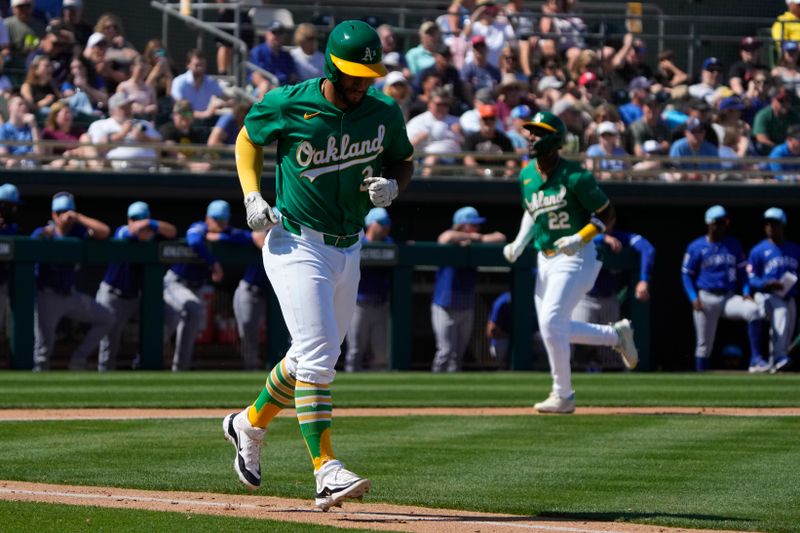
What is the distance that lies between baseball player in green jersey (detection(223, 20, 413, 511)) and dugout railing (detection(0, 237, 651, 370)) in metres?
9.44

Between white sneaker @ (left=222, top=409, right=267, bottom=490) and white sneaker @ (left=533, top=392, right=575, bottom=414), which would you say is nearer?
white sneaker @ (left=222, top=409, right=267, bottom=490)

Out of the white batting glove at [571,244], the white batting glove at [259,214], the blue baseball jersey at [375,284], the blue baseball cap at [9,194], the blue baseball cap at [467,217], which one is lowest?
the blue baseball jersey at [375,284]

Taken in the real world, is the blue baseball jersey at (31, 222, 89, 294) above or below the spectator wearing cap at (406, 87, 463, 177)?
below

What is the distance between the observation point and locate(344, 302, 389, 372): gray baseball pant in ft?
53.5

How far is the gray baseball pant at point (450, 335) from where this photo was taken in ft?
53.9

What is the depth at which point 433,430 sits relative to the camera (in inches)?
378

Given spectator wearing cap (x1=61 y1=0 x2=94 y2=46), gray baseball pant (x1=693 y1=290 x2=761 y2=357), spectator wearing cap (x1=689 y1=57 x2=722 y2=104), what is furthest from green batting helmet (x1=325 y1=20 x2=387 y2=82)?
spectator wearing cap (x1=689 y1=57 x2=722 y2=104)

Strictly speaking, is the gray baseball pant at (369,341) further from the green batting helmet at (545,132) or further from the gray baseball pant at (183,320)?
the green batting helmet at (545,132)

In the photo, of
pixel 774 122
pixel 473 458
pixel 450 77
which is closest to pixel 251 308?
pixel 450 77

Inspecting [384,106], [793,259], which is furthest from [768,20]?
[384,106]

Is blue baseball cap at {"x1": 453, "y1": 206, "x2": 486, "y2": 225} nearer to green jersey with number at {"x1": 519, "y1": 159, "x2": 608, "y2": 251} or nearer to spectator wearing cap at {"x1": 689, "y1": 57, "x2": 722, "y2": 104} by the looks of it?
spectator wearing cap at {"x1": 689, "y1": 57, "x2": 722, "y2": 104}

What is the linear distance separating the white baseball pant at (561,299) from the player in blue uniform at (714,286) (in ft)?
22.9

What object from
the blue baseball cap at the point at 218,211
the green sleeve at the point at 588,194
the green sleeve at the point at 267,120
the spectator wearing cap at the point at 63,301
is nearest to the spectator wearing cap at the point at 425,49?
the blue baseball cap at the point at 218,211

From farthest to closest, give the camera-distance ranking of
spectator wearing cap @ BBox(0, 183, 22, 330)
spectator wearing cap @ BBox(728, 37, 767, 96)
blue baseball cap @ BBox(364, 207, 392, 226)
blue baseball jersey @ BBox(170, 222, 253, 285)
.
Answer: spectator wearing cap @ BBox(728, 37, 767, 96) < blue baseball cap @ BBox(364, 207, 392, 226) < blue baseball jersey @ BBox(170, 222, 253, 285) < spectator wearing cap @ BBox(0, 183, 22, 330)
